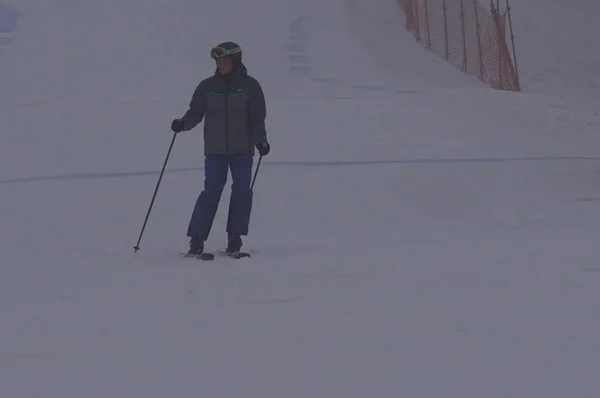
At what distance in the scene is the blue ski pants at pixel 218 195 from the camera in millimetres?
7973

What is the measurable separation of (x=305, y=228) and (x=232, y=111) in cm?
170

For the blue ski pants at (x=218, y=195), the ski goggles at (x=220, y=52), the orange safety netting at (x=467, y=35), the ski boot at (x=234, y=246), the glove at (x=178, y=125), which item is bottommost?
the orange safety netting at (x=467, y=35)

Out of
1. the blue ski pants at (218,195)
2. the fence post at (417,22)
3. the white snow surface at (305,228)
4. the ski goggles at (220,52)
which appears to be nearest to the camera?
the white snow surface at (305,228)

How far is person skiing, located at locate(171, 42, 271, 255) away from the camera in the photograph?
7848 mm

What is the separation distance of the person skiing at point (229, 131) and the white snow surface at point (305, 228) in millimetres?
306

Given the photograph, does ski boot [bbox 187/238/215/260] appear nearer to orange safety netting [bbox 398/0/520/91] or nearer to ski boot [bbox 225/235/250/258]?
ski boot [bbox 225/235/250/258]

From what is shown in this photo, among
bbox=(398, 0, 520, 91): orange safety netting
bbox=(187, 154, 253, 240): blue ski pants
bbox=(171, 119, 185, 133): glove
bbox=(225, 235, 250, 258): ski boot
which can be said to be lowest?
bbox=(398, 0, 520, 91): orange safety netting

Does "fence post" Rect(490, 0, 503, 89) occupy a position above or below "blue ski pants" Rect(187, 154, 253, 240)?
below

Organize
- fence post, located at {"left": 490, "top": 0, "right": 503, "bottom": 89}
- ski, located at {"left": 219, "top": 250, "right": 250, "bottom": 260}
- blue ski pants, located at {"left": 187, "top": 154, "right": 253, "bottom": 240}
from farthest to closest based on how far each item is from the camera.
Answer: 1. fence post, located at {"left": 490, "top": 0, "right": 503, "bottom": 89}
2. blue ski pants, located at {"left": 187, "top": 154, "right": 253, "bottom": 240}
3. ski, located at {"left": 219, "top": 250, "right": 250, "bottom": 260}

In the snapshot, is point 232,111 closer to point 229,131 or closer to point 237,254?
point 229,131

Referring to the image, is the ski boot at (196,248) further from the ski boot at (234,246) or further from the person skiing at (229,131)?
the ski boot at (234,246)

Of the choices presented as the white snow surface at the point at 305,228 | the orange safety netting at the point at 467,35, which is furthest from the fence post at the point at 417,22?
the white snow surface at the point at 305,228

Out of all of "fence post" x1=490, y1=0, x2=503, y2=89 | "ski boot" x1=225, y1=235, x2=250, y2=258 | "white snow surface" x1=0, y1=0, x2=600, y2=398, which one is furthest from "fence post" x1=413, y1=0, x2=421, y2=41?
"ski boot" x1=225, y1=235, x2=250, y2=258

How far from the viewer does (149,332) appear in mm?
5633
